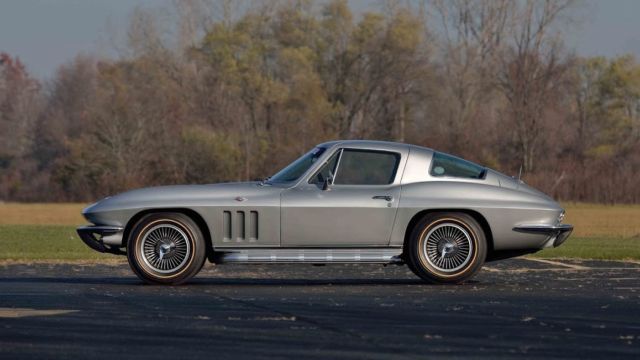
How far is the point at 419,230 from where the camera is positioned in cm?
1201

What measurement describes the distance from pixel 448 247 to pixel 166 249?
2.81m

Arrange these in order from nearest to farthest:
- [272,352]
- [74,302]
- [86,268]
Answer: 1. [272,352]
2. [74,302]
3. [86,268]

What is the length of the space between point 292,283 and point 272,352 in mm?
5191

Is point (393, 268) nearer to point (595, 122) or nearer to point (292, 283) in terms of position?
point (292, 283)

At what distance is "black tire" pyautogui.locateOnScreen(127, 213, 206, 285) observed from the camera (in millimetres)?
11906

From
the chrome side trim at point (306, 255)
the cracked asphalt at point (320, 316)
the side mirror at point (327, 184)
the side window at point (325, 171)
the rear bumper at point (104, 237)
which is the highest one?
the side window at point (325, 171)

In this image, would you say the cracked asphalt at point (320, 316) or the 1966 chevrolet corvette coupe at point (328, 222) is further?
the 1966 chevrolet corvette coupe at point (328, 222)

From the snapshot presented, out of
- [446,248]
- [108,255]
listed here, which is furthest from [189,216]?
[108,255]

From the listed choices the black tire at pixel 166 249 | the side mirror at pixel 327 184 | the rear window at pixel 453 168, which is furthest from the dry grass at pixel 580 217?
the black tire at pixel 166 249

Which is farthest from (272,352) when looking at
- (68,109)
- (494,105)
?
(68,109)

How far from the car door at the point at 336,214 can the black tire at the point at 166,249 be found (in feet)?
2.94

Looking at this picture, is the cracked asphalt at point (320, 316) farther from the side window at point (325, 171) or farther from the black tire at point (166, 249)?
the side window at point (325, 171)

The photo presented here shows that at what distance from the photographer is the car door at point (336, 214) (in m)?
12.0

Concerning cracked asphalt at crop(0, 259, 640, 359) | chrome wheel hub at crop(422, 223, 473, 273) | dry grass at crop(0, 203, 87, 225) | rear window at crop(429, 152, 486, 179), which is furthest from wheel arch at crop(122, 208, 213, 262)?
dry grass at crop(0, 203, 87, 225)
